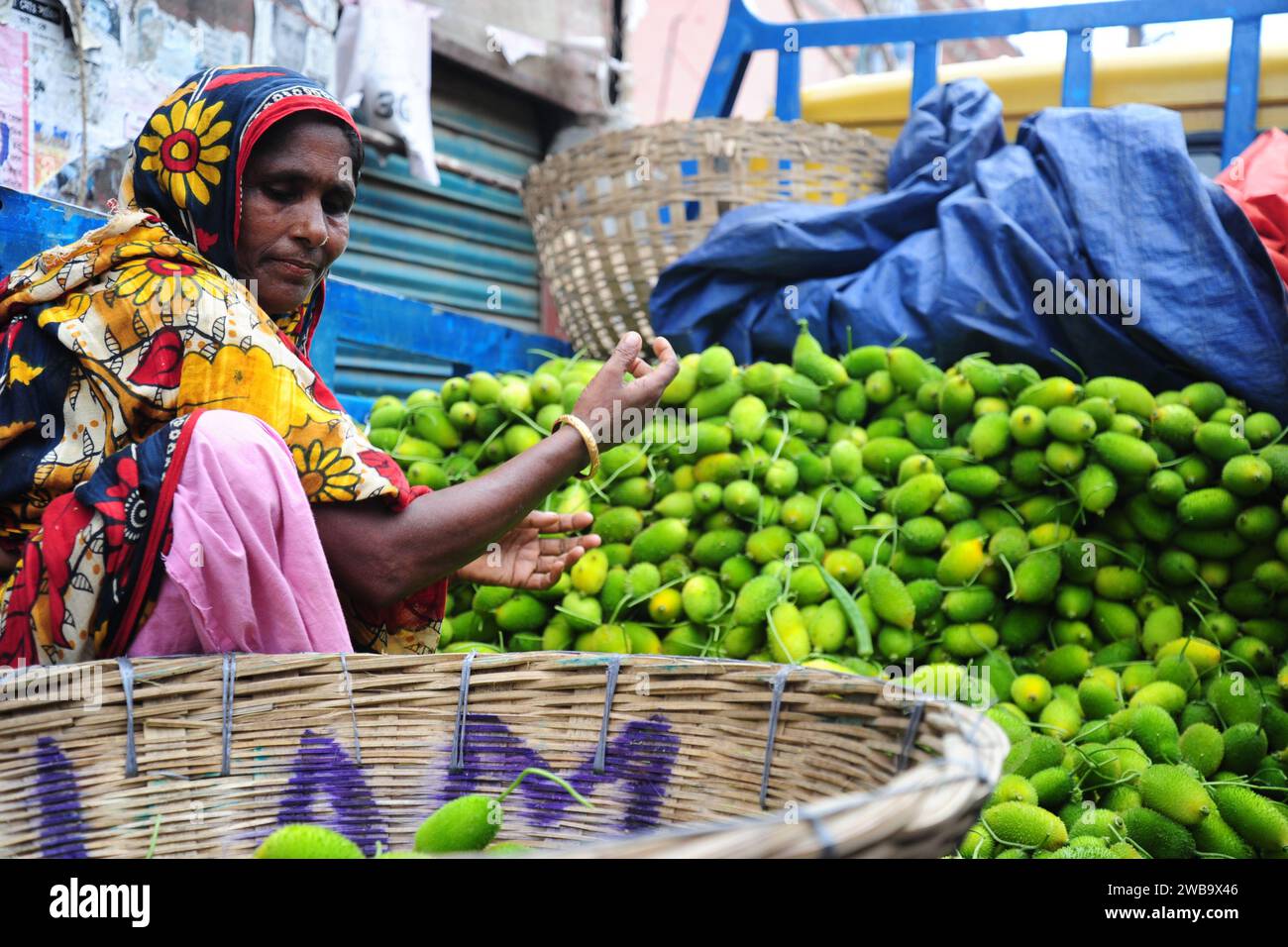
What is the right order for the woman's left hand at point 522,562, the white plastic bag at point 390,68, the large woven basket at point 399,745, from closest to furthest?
the large woven basket at point 399,745 < the woman's left hand at point 522,562 < the white plastic bag at point 390,68

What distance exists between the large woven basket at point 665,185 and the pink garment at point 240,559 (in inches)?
78.1

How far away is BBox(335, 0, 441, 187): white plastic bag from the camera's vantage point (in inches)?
150

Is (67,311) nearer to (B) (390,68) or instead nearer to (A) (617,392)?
(A) (617,392)

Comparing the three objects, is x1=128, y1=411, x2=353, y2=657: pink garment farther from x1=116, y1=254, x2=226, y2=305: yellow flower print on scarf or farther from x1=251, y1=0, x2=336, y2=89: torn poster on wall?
x1=251, y1=0, x2=336, y2=89: torn poster on wall

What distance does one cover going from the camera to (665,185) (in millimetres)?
3264

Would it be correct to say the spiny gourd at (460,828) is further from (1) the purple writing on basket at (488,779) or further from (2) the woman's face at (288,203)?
(2) the woman's face at (288,203)

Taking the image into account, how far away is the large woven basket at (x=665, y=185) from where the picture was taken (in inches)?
126

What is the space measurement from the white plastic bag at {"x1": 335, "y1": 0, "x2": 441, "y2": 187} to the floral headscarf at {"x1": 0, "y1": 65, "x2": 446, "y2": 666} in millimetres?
2289

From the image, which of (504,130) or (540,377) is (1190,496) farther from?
(504,130)

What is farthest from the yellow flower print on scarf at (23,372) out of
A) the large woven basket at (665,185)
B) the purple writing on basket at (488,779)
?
the large woven basket at (665,185)

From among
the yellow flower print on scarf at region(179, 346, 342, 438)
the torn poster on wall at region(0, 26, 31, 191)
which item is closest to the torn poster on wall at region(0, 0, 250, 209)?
the torn poster on wall at region(0, 26, 31, 191)

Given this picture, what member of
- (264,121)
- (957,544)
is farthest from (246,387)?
(957,544)

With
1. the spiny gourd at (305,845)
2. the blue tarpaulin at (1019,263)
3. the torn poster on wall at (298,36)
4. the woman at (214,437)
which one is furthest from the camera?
the torn poster on wall at (298,36)
